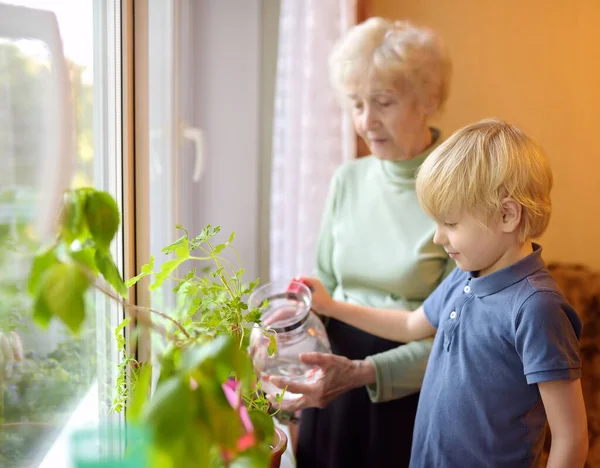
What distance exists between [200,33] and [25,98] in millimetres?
1952

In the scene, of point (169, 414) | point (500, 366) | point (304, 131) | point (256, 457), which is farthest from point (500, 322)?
point (304, 131)

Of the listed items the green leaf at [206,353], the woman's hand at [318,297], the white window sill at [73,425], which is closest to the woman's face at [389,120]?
the woman's hand at [318,297]

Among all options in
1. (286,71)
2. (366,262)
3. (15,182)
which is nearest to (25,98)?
(15,182)

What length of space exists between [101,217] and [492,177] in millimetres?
666

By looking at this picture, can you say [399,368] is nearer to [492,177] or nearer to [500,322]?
[500,322]

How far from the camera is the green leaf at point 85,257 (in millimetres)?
611

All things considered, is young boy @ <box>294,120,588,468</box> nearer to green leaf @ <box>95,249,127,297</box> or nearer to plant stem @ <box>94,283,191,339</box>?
plant stem @ <box>94,283,191,339</box>

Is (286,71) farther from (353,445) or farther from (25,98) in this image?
(25,98)

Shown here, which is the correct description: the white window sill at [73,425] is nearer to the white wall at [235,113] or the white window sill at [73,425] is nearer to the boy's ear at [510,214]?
the boy's ear at [510,214]

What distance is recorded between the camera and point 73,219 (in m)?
0.61

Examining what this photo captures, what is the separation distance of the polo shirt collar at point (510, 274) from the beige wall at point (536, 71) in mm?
1666

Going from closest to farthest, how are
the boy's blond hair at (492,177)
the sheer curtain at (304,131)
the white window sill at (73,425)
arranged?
the white window sill at (73,425) → the boy's blond hair at (492,177) → the sheer curtain at (304,131)

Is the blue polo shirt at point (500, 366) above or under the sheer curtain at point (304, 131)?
under

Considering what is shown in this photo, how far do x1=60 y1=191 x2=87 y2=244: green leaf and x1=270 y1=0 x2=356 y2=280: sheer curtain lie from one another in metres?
1.59
